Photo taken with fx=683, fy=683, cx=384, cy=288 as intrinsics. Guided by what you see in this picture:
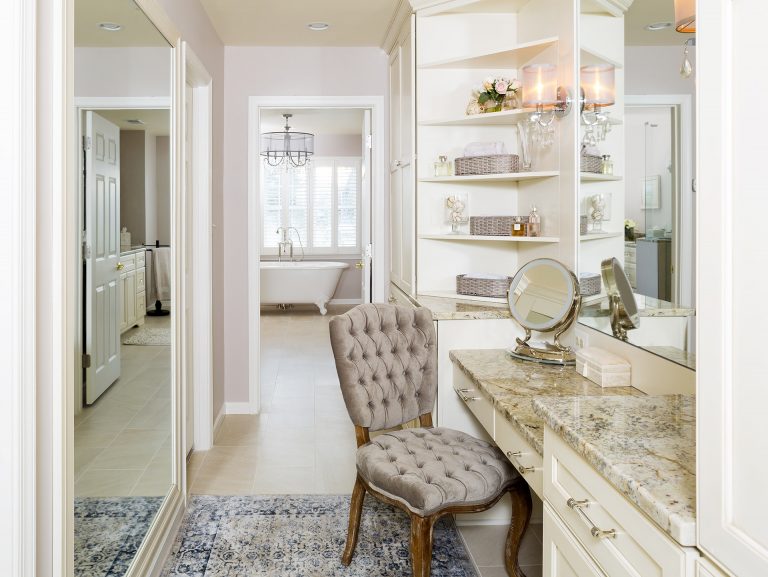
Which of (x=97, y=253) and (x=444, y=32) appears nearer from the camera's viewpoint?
(x=97, y=253)

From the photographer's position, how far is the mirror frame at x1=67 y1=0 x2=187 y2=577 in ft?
5.21

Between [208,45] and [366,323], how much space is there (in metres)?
2.15

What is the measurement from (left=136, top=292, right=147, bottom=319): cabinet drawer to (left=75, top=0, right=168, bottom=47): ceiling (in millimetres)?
813

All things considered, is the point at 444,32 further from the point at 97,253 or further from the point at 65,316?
the point at 65,316

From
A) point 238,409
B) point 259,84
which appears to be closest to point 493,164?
point 259,84

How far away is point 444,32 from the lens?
11.7 feet

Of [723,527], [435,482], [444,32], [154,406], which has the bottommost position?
[435,482]

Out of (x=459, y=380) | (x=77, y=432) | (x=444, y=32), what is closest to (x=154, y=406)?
(x=77, y=432)

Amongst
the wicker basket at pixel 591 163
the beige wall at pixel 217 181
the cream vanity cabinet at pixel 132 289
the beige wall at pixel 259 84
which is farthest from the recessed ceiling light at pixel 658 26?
the beige wall at pixel 259 84

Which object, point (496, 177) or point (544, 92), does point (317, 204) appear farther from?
point (544, 92)

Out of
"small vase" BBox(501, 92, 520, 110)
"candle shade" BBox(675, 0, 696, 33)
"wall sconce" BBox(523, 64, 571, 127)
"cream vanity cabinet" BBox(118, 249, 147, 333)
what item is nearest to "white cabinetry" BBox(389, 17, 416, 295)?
"small vase" BBox(501, 92, 520, 110)

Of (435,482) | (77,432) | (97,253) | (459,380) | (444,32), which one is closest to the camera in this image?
(77,432)

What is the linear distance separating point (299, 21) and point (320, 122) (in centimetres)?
499

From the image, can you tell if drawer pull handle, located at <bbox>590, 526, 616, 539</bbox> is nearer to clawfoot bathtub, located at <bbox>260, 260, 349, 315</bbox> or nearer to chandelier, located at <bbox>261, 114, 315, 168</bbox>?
chandelier, located at <bbox>261, 114, 315, 168</bbox>
